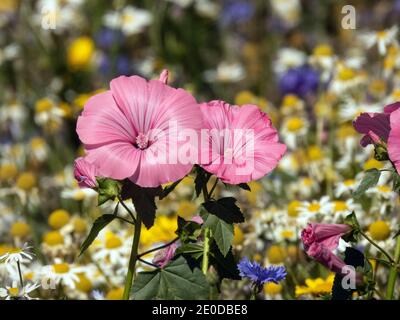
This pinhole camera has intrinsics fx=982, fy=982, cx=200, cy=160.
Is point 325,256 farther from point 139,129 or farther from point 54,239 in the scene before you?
point 54,239

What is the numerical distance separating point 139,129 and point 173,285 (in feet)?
0.70

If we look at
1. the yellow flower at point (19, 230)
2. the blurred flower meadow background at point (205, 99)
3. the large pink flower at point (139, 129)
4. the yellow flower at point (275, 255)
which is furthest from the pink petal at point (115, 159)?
the yellow flower at point (19, 230)

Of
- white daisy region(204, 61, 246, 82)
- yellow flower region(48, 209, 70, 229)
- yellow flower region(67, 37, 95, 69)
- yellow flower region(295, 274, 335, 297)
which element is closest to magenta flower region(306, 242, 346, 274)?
yellow flower region(295, 274, 335, 297)

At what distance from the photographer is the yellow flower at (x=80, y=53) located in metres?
4.03

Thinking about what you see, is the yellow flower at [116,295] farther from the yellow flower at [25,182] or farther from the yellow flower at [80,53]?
the yellow flower at [80,53]

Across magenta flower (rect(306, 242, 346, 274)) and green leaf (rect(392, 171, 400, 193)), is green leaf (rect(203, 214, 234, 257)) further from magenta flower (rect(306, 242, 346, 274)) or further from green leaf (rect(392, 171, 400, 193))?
green leaf (rect(392, 171, 400, 193))

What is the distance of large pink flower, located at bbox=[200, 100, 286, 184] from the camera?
4.13 ft

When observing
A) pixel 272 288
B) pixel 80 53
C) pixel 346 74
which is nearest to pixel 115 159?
pixel 272 288

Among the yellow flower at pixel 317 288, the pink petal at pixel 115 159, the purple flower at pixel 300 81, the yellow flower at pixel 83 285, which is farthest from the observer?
the purple flower at pixel 300 81

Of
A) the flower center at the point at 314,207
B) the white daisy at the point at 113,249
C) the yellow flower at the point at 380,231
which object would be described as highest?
the flower center at the point at 314,207

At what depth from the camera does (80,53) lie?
411cm

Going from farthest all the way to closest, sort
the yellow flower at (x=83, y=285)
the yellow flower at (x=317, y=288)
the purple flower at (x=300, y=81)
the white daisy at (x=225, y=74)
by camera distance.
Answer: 1. the white daisy at (x=225, y=74)
2. the purple flower at (x=300, y=81)
3. the yellow flower at (x=83, y=285)
4. the yellow flower at (x=317, y=288)

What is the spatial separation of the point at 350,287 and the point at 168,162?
33 centimetres
